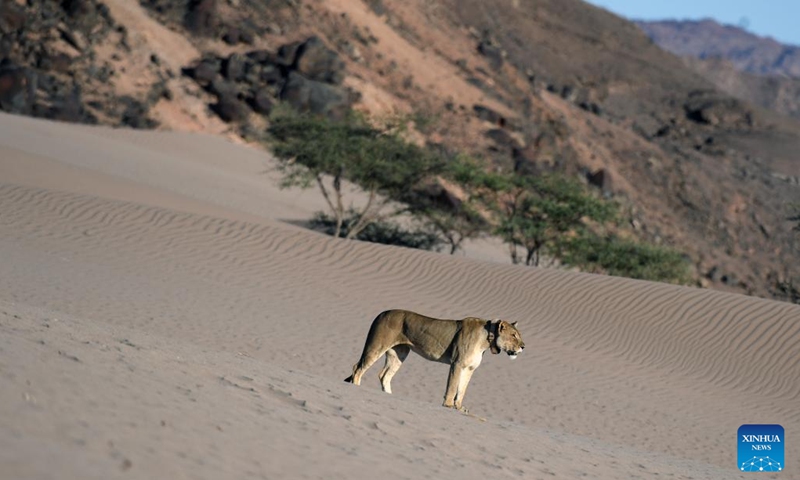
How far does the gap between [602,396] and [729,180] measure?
56063 mm

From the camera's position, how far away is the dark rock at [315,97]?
4856 cm

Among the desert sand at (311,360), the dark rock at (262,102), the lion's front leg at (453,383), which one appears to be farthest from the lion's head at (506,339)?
the dark rock at (262,102)

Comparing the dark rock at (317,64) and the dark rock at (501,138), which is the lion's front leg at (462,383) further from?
the dark rock at (501,138)

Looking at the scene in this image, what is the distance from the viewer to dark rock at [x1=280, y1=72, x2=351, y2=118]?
4856 cm

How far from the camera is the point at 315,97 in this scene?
48.9 m

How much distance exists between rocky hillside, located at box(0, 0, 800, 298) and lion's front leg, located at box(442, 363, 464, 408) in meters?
21.6

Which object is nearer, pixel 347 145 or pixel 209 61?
pixel 347 145

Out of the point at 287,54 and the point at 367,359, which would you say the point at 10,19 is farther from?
the point at 367,359

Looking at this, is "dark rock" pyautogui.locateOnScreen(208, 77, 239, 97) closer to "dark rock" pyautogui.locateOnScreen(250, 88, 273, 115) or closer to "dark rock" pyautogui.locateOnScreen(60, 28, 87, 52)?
"dark rock" pyautogui.locateOnScreen(250, 88, 273, 115)

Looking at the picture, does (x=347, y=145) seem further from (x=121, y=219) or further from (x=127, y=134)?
(x=127, y=134)

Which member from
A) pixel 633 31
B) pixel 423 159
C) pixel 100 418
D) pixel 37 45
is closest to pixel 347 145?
pixel 423 159

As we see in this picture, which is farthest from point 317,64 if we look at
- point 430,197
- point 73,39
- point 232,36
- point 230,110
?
point 430,197

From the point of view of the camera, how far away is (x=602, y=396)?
14703 mm

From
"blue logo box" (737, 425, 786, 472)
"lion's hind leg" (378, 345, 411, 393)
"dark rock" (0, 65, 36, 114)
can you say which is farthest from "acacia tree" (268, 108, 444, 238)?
"blue logo box" (737, 425, 786, 472)
